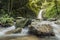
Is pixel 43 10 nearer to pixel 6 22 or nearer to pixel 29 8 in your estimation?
pixel 29 8

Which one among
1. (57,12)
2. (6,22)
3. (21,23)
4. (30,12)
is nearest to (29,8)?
(30,12)

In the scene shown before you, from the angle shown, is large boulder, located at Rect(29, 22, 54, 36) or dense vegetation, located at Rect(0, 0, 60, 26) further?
dense vegetation, located at Rect(0, 0, 60, 26)

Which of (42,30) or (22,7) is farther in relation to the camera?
(22,7)

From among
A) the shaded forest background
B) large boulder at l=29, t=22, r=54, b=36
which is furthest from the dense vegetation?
large boulder at l=29, t=22, r=54, b=36

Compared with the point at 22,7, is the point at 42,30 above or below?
below

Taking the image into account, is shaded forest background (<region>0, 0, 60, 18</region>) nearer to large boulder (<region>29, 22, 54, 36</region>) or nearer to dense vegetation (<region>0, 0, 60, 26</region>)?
dense vegetation (<region>0, 0, 60, 26</region>)

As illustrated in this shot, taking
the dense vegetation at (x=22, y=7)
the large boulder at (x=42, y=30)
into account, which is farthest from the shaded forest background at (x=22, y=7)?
the large boulder at (x=42, y=30)

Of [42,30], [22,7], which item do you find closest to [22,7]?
[22,7]

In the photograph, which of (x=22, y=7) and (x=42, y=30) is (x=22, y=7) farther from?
(x=42, y=30)

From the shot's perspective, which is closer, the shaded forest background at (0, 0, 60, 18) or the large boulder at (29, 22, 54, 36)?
the large boulder at (29, 22, 54, 36)

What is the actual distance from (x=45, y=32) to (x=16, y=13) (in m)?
12.1

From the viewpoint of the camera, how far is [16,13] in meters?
22.6

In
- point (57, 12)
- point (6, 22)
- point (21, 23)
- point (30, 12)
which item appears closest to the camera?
point (21, 23)

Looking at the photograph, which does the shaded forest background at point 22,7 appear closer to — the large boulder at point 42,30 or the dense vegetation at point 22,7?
the dense vegetation at point 22,7
